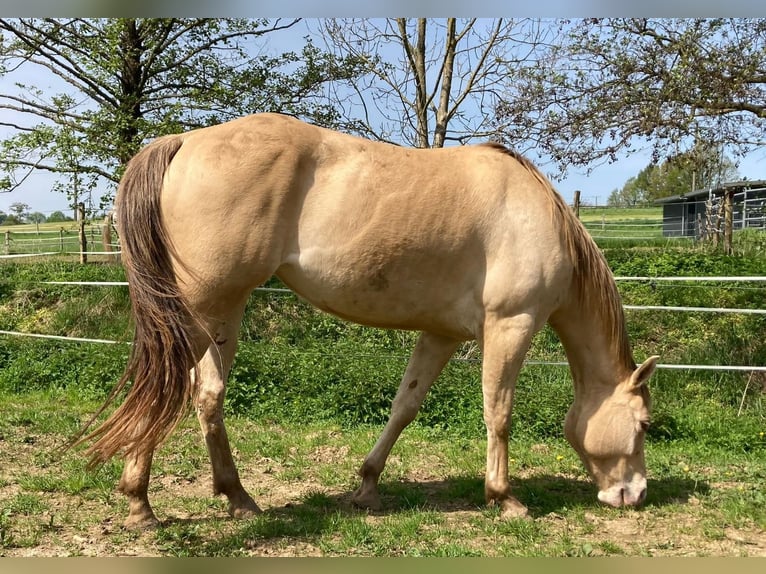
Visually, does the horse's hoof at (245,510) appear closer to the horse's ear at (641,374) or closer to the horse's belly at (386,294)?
the horse's belly at (386,294)

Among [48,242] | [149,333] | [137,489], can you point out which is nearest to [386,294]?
[149,333]

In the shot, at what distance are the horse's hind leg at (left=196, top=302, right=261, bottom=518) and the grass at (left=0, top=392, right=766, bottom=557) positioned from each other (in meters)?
0.17

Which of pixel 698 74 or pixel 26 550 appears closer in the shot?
pixel 26 550

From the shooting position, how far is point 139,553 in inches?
113

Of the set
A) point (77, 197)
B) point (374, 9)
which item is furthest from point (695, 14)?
point (77, 197)

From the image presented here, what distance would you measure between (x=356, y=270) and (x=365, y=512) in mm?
1529

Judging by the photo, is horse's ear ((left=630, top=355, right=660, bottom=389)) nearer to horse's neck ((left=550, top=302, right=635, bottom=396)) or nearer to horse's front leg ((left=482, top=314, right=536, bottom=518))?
horse's neck ((left=550, top=302, right=635, bottom=396))

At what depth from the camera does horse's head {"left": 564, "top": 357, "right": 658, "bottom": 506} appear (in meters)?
3.73

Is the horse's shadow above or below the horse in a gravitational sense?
below

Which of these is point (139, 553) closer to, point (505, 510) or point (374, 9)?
point (505, 510)

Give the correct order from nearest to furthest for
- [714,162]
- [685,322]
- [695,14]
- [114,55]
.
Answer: [695,14] < [685,322] < [714,162] < [114,55]

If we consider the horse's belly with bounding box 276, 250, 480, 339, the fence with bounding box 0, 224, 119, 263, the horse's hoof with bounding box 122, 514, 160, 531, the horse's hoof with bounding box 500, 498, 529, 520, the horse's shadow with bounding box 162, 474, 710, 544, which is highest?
the fence with bounding box 0, 224, 119, 263

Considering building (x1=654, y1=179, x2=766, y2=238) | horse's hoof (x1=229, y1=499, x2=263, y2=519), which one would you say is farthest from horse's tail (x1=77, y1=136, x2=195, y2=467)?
building (x1=654, y1=179, x2=766, y2=238)

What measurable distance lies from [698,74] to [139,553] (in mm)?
8001
